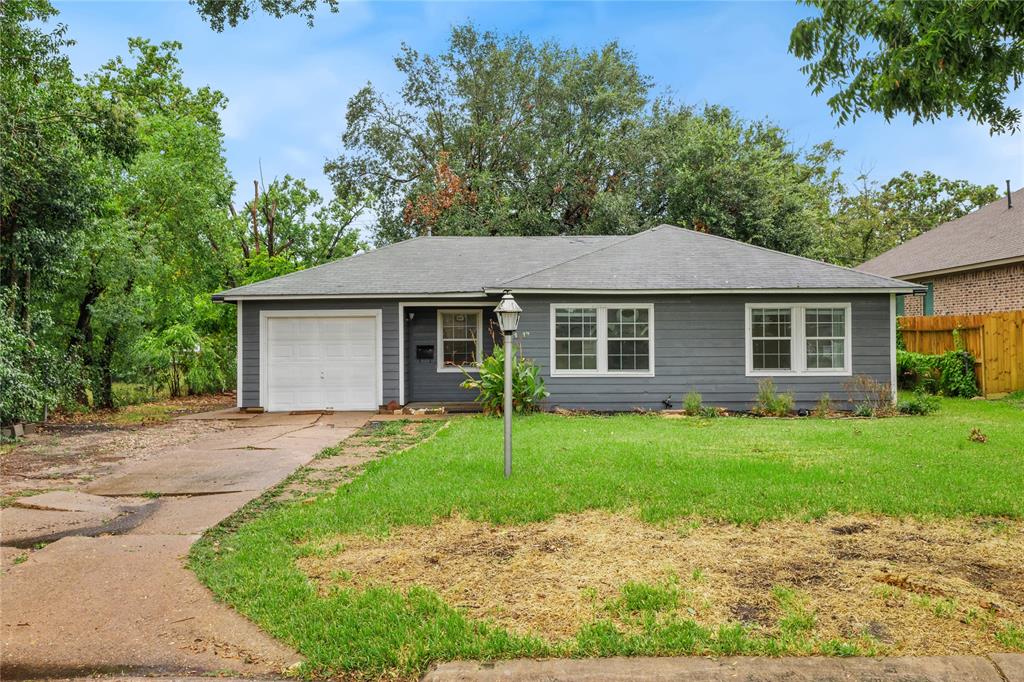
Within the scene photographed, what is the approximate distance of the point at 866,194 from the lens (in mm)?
34594

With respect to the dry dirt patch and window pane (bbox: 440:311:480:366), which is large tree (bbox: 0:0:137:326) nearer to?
the dry dirt patch

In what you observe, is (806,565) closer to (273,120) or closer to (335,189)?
(273,120)

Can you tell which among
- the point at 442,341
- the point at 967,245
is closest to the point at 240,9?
the point at 442,341

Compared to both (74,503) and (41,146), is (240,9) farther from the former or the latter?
(41,146)

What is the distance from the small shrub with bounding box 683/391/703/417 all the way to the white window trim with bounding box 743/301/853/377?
1.32 metres

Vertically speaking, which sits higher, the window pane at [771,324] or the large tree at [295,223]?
the large tree at [295,223]

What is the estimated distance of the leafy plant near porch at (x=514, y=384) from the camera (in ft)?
38.3

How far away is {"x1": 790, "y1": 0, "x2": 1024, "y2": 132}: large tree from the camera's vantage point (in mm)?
4480

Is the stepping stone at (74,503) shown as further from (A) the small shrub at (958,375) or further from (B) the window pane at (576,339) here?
(A) the small shrub at (958,375)

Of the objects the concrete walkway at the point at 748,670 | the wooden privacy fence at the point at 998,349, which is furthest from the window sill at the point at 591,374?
the concrete walkway at the point at 748,670

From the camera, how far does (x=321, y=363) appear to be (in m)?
13.4

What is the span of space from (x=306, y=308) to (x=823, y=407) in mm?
10437

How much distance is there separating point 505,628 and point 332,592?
1109 mm

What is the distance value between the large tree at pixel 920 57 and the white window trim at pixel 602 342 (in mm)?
7362
